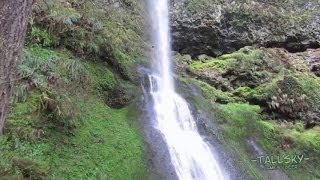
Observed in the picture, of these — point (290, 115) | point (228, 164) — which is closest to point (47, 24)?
point (228, 164)

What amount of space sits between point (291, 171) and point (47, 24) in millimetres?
6147

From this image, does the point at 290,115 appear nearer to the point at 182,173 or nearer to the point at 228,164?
the point at 228,164

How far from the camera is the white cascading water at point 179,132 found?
285 inches

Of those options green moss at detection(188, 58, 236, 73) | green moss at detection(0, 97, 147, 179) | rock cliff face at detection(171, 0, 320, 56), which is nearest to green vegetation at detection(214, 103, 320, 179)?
green moss at detection(188, 58, 236, 73)

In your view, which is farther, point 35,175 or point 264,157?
point 264,157

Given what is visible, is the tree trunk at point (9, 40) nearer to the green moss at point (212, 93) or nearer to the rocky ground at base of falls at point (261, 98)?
the rocky ground at base of falls at point (261, 98)

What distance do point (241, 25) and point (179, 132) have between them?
7342 mm

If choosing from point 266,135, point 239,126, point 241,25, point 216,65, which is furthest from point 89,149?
point 241,25

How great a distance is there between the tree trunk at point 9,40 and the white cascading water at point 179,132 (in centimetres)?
407

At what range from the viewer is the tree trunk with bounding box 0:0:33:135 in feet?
10.6

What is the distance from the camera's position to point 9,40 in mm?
3287

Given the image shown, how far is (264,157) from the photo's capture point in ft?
30.2

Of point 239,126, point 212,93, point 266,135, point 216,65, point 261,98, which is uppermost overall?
point 216,65

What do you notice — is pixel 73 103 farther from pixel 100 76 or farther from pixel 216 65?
pixel 216 65
